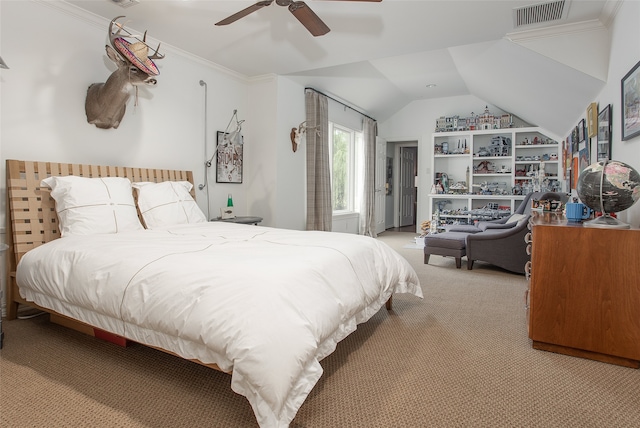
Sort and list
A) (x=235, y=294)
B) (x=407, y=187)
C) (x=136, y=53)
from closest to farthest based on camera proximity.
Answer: (x=235, y=294) → (x=136, y=53) → (x=407, y=187)

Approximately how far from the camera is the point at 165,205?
125 inches

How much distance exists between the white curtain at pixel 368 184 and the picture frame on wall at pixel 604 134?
13.9 ft

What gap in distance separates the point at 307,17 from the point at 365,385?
8.02ft

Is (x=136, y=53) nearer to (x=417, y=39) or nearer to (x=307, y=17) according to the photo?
(x=307, y=17)

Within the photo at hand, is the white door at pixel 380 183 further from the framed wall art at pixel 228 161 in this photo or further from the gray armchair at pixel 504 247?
the framed wall art at pixel 228 161

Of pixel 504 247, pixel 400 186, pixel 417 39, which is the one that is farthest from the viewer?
pixel 400 186

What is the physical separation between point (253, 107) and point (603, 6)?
3787 millimetres

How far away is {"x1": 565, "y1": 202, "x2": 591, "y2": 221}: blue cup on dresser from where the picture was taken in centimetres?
235

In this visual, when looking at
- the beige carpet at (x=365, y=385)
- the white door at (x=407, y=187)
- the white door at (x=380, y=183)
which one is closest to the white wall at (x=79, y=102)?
the beige carpet at (x=365, y=385)

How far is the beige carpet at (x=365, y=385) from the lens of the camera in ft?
5.00

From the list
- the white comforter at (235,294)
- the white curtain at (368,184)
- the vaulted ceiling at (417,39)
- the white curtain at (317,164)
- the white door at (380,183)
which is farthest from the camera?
the white door at (380,183)

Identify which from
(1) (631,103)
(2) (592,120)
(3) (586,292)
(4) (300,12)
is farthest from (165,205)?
(2) (592,120)

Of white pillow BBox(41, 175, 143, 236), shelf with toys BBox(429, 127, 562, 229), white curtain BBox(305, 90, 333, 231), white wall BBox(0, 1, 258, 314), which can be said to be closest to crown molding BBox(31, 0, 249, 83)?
white wall BBox(0, 1, 258, 314)

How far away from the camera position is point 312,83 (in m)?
5.20
